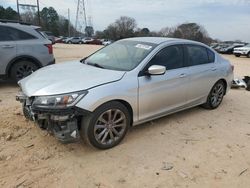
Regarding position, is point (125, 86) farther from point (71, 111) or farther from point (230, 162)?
point (230, 162)

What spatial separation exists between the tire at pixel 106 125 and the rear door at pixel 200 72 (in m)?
1.62

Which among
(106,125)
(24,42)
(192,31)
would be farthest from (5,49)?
(192,31)

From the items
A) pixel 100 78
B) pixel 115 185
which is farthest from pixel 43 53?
pixel 115 185

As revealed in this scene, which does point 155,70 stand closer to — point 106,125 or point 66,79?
point 106,125

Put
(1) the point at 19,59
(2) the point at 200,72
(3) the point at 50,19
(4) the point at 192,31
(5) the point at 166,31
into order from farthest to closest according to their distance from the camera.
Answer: (3) the point at 50,19, (5) the point at 166,31, (4) the point at 192,31, (1) the point at 19,59, (2) the point at 200,72

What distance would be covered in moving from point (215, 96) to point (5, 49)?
5.17 metres

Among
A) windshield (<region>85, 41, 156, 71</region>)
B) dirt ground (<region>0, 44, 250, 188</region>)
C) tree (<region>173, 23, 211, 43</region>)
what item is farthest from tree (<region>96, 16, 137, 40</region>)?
dirt ground (<region>0, 44, 250, 188</region>)

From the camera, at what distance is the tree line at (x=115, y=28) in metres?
55.0

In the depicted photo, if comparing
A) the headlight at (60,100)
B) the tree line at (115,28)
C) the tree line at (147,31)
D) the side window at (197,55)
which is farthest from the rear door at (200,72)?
the tree line at (115,28)

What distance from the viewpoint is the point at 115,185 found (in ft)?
10.4

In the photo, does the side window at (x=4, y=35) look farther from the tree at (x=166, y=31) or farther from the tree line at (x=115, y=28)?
the tree at (x=166, y=31)

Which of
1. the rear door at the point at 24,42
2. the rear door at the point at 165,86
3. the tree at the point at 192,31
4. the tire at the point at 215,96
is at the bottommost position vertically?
the tire at the point at 215,96

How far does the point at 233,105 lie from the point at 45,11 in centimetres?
8380

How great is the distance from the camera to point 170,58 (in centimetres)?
477
